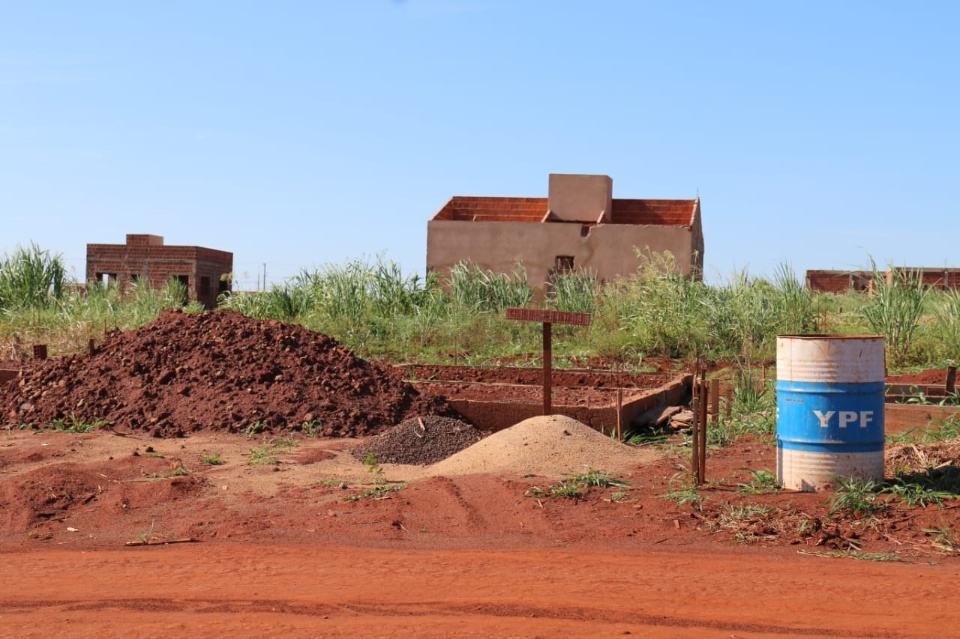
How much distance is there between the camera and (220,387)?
9.89 m

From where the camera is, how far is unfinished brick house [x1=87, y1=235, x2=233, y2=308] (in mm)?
27719

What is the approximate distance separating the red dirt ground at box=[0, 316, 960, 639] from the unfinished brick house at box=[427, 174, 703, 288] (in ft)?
50.9

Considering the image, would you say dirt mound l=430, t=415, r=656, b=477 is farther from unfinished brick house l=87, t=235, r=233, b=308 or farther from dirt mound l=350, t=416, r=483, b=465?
unfinished brick house l=87, t=235, r=233, b=308

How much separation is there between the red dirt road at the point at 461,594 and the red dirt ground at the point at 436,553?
0.05 ft

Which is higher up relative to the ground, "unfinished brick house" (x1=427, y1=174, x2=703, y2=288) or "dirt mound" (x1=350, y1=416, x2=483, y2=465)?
"unfinished brick house" (x1=427, y1=174, x2=703, y2=288)

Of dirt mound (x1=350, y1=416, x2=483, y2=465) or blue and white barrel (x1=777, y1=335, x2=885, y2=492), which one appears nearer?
blue and white barrel (x1=777, y1=335, x2=885, y2=492)

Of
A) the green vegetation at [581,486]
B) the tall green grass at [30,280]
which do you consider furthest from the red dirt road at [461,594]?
the tall green grass at [30,280]

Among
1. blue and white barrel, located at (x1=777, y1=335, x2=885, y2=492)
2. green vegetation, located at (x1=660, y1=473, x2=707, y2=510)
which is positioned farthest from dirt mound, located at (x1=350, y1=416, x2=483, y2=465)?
blue and white barrel, located at (x1=777, y1=335, x2=885, y2=492)

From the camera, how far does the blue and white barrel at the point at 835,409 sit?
5918mm

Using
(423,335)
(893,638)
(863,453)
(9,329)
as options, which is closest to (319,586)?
(893,638)

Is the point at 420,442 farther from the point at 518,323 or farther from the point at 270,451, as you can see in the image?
the point at 518,323

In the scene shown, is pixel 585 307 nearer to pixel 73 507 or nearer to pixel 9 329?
pixel 9 329

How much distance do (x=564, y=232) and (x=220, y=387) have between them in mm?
15045

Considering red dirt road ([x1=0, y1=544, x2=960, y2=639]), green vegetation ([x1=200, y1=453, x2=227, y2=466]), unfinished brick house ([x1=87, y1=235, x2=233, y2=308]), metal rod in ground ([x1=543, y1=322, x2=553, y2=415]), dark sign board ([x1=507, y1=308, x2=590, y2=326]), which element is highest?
unfinished brick house ([x1=87, y1=235, x2=233, y2=308])
